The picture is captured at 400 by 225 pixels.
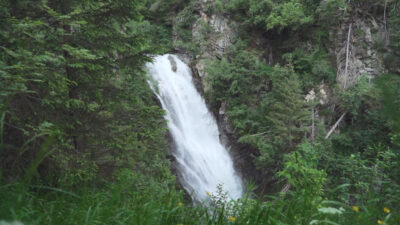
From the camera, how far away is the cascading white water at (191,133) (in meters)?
10.6

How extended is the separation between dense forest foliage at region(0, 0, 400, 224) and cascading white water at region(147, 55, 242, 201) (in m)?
0.79

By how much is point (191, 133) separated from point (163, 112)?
752 cm

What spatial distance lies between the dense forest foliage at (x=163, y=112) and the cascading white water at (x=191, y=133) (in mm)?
787

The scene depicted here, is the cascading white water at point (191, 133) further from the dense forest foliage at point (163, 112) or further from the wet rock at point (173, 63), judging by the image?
the dense forest foliage at point (163, 112)

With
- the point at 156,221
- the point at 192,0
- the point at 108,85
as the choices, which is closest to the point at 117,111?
the point at 108,85

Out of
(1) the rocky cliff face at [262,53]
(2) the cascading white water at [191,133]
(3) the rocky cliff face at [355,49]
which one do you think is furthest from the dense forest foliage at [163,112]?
(2) the cascading white water at [191,133]

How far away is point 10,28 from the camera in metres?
3.16

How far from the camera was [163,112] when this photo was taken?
4871mm

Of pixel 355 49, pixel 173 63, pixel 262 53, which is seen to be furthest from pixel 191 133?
pixel 355 49

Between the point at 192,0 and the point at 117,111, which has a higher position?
the point at 192,0

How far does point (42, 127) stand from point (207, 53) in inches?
522

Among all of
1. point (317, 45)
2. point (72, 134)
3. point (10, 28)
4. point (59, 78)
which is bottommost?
point (72, 134)

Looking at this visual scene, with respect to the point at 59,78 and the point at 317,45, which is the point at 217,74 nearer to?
the point at 317,45

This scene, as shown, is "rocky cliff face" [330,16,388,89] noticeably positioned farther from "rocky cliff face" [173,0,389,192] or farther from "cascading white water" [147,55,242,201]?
"cascading white water" [147,55,242,201]
